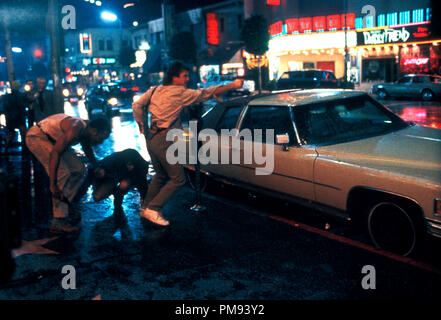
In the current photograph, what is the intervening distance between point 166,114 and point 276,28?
32330mm

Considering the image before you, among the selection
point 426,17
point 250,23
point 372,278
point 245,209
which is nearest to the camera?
point 372,278

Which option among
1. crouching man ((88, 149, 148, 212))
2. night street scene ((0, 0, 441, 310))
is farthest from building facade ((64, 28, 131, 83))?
crouching man ((88, 149, 148, 212))

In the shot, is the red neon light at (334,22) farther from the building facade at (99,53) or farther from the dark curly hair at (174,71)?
the building facade at (99,53)

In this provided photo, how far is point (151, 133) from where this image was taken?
523cm

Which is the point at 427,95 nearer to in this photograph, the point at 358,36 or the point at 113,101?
the point at 358,36

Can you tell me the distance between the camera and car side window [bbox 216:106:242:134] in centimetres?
606

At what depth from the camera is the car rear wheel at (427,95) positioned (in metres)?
24.2

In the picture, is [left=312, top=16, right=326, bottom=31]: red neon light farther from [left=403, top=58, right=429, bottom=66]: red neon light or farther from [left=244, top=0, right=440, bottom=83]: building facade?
[left=403, top=58, right=429, bottom=66]: red neon light

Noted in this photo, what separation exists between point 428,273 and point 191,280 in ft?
6.15

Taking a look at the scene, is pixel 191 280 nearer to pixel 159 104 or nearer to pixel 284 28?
pixel 159 104

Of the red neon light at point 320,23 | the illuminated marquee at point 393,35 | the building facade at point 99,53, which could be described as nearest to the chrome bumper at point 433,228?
the illuminated marquee at point 393,35

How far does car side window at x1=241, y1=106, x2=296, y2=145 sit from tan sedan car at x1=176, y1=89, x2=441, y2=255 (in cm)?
1

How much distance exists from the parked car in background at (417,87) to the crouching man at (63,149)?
73.7ft

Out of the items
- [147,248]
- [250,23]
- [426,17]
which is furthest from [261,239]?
[250,23]
